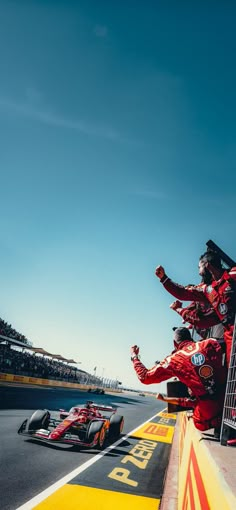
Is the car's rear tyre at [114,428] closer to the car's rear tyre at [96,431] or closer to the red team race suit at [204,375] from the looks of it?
the car's rear tyre at [96,431]

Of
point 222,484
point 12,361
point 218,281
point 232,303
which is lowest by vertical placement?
point 12,361

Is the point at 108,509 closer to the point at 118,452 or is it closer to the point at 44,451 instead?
the point at 44,451

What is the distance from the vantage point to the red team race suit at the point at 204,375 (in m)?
2.52

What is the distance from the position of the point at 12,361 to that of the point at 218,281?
29299 mm

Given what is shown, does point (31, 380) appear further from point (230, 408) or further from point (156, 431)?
point (230, 408)

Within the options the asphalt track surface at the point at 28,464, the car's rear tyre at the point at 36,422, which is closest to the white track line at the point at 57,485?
the asphalt track surface at the point at 28,464

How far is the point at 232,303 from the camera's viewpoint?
266cm

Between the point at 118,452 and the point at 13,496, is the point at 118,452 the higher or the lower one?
the lower one

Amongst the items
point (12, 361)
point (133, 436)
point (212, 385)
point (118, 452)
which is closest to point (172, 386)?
point (212, 385)

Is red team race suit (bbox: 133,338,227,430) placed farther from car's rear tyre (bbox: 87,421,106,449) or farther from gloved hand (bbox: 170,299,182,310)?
car's rear tyre (bbox: 87,421,106,449)

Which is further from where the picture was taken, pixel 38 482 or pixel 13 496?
pixel 38 482

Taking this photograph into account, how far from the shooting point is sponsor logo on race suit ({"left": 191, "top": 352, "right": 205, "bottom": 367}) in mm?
2564

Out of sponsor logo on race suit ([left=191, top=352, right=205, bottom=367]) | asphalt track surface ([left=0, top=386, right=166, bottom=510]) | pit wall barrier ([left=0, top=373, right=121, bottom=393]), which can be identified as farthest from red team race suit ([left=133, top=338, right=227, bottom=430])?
pit wall barrier ([left=0, top=373, right=121, bottom=393])

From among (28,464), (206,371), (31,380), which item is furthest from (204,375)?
(31,380)
